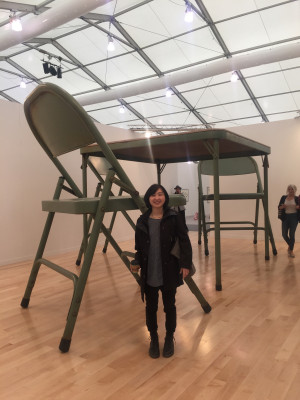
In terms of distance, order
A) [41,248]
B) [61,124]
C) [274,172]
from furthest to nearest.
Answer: [274,172]
[41,248]
[61,124]

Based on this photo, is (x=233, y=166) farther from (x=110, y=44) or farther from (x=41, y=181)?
(x=110, y=44)

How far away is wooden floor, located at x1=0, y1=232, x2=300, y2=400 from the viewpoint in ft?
3.55

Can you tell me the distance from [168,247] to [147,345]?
0.44m

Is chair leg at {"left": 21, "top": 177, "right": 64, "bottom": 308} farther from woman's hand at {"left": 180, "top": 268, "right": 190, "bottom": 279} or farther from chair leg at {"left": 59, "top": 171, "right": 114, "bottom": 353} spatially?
woman's hand at {"left": 180, "top": 268, "right": 190, "bottom": 279}

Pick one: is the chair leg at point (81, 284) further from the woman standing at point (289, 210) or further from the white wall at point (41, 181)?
the woman standing at point (289, 210)

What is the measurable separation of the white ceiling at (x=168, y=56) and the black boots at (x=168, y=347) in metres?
4.68

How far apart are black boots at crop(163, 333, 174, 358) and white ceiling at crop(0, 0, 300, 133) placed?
15.4 ft

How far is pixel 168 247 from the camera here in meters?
1.32

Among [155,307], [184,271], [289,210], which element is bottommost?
[155,307]

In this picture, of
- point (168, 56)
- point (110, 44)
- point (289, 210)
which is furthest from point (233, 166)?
point (168, 56)

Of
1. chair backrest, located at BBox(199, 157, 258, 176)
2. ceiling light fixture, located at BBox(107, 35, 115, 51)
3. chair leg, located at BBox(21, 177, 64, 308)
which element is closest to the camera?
chair leg, located at BBox(21, 177, 64, 308)

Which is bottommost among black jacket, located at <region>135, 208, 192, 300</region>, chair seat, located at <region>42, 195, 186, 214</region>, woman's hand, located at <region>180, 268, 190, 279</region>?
woman's hand, located at <region>180, 268, 190, 279</region>

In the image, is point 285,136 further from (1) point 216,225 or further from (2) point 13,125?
(2) point 13,125

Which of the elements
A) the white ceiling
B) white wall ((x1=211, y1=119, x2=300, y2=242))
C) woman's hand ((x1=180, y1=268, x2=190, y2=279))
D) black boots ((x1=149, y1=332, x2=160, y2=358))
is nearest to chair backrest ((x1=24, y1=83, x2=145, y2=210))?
woman's hand ((x1=180, y1=268, x2=190, y2=279))
